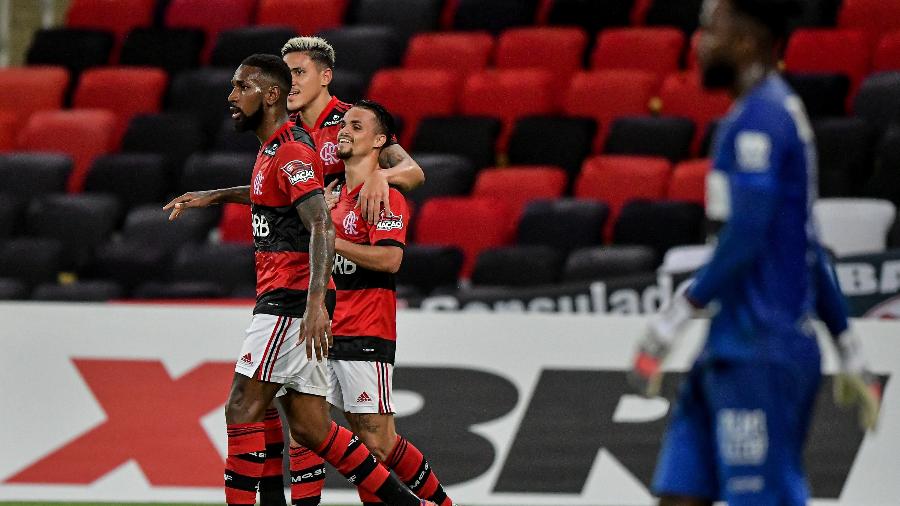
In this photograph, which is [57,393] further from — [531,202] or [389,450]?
[531,202]

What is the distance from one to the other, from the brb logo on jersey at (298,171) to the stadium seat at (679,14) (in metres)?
6.60

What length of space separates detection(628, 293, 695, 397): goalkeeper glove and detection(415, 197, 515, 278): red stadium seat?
6360 mm

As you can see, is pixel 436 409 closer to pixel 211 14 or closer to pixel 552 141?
pixel 552 141

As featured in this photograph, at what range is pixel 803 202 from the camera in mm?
3568

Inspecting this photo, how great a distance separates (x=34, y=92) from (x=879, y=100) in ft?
23.6

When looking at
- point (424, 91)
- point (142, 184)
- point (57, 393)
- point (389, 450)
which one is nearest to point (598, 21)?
point (424, 91)

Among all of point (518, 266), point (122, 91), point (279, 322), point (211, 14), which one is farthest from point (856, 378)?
point (211, 14)

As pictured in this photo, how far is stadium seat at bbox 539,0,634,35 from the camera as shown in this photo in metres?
12.1

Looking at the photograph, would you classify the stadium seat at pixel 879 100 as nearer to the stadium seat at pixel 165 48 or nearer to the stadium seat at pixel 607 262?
the stadium seat at pixel 607 262

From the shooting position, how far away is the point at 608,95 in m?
11.2

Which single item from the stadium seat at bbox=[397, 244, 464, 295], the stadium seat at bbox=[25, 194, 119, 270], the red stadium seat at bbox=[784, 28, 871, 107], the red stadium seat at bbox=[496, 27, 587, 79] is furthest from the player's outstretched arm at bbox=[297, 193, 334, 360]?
the red stadium seat at bbox=[496, 27, 587, 79]

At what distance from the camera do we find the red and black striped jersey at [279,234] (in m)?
5.95

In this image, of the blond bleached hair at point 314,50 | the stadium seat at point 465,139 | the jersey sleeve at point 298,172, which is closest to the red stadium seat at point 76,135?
the stadium seat at point 465,139

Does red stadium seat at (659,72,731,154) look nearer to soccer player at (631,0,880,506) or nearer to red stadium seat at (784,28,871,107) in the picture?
red stadium seat at (784,28,871,107)
